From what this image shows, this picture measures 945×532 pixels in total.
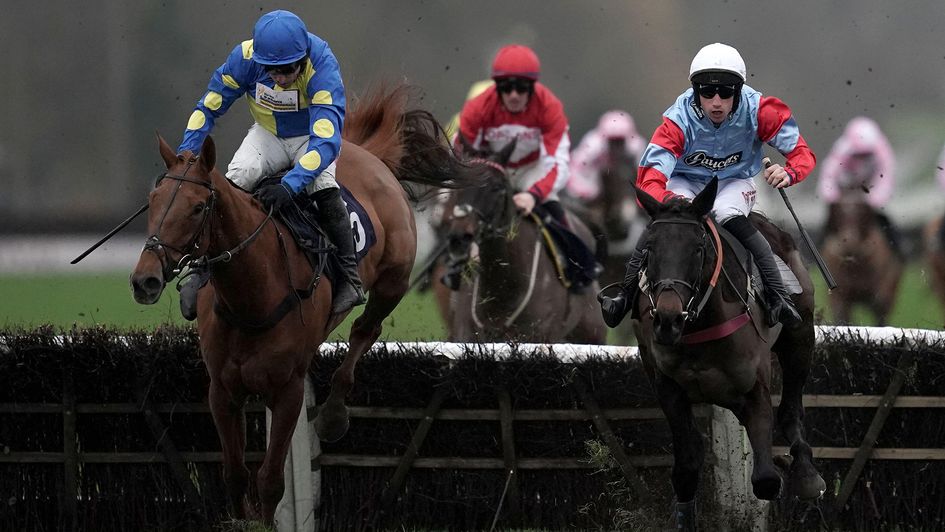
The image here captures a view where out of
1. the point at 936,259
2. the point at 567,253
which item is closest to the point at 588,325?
the point at 567,253

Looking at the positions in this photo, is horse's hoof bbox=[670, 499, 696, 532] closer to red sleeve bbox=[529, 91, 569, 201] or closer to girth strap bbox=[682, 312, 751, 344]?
girth strap bbox=[682, 312, 751, 344]

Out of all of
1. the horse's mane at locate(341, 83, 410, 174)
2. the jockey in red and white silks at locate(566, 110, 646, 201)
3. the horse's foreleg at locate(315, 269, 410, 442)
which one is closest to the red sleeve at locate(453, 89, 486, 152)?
the horse's mane at locate(341, 83, 410, 174)

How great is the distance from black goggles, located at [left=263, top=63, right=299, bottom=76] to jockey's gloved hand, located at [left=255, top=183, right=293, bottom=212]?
0.48 m

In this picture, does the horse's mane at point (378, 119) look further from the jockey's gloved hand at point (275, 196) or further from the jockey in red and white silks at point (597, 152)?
the jockey in red and white silks at point (597, 152)

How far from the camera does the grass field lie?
13.9 meters

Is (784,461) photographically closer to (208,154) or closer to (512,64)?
(208,154)

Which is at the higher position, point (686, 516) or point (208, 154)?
point (208, 154)

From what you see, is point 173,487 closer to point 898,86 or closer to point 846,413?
point 846,413

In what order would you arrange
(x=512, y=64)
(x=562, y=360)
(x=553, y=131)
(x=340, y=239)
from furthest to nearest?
1. (x=553, y=131)
2. (x=512, y=64)
3. (x=562, y=360)
4. (x=340, y=239)

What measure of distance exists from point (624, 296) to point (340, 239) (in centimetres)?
132

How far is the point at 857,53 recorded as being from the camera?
18.3 m

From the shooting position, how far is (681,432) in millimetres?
5777

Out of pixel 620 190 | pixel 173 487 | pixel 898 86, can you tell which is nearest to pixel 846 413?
pixel 173 487

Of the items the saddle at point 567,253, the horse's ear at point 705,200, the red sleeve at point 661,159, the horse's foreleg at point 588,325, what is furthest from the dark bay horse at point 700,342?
the horse's foreleg at point 588,325
